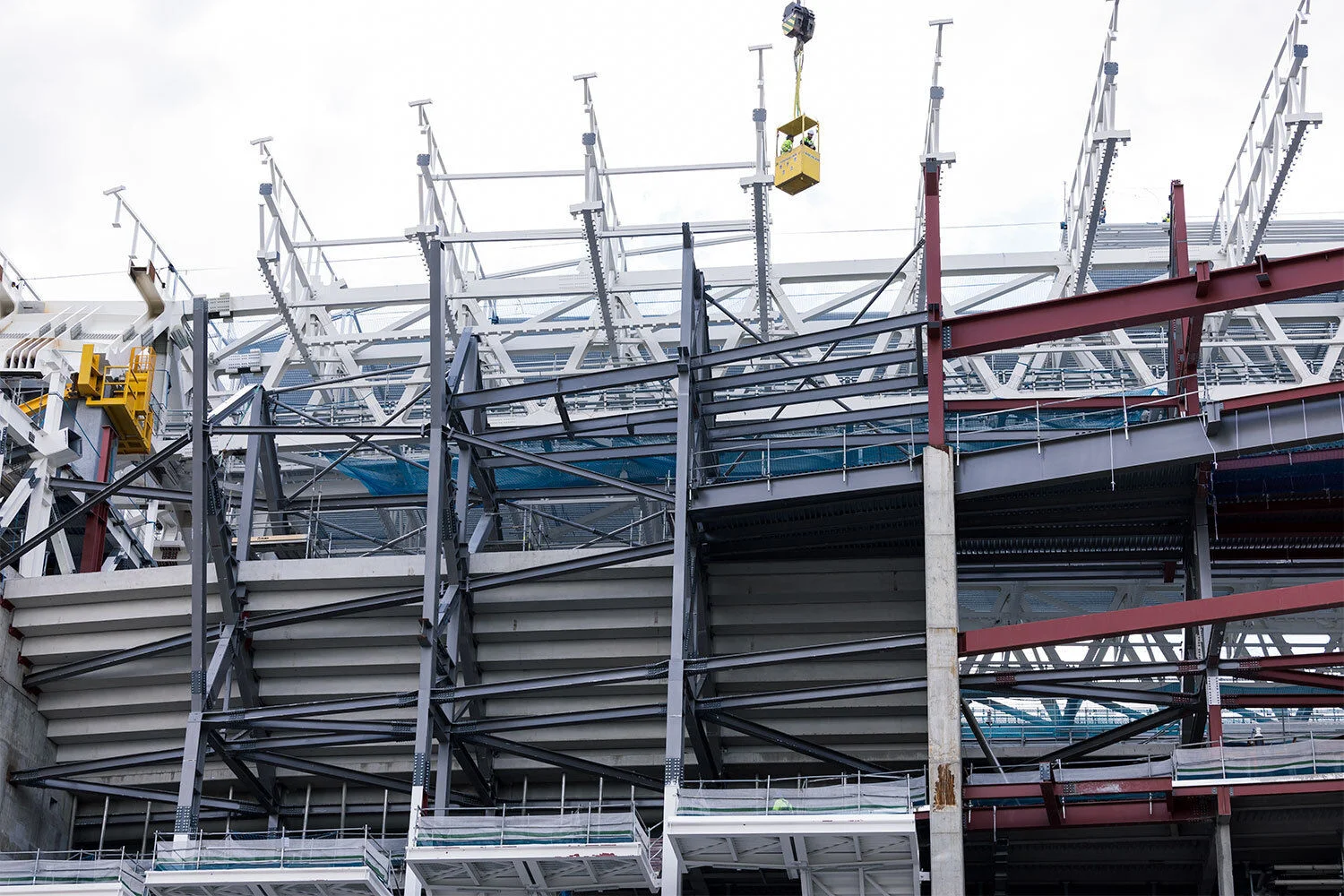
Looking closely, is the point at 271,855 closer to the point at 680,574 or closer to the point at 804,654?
the point at 680,574

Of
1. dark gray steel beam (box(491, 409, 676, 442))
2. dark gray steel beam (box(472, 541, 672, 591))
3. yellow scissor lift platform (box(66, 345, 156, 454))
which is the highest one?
yellow scissor lift platform (box(66, 345, 156, 454))

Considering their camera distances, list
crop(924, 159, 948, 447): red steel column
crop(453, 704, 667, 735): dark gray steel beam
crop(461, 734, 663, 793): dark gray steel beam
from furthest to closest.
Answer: crop(461, 734, 663, 793): dark gray steel beam → crop(453, 704, 667, 735): dark gray steel beam → crop(924, 159, 948, 447): red steel column

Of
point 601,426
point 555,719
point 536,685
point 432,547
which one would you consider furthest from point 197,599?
point 601,426

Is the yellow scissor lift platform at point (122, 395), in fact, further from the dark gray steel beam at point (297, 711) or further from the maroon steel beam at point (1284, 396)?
the maroon steel beam at point (1284, 396)

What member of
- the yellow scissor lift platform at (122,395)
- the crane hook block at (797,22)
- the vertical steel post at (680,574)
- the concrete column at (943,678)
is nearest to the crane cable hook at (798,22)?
the crane hook block at (797,22)

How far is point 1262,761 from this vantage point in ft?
106

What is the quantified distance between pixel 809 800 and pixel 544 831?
16.6 ft

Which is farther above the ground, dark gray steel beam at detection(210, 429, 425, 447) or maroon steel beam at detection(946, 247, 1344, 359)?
maroon steel beam at detection(946, 247, 1344, 359)

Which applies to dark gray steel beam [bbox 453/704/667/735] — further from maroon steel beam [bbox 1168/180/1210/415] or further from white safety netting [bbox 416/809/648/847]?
maroon steel beam [bbox 1168/180/1210/415]

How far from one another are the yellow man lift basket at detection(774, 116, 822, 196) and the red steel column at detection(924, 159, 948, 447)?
6.74 meters

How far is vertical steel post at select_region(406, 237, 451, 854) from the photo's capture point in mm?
35938

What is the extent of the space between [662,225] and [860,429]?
7298 millimetres

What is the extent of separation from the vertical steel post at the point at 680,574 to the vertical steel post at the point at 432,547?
4861mm

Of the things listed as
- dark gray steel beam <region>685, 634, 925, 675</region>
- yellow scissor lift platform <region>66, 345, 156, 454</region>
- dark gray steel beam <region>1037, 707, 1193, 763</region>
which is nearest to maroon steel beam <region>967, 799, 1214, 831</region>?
dark gray steel beam <region>1037, 707, 1193, 763</region>
